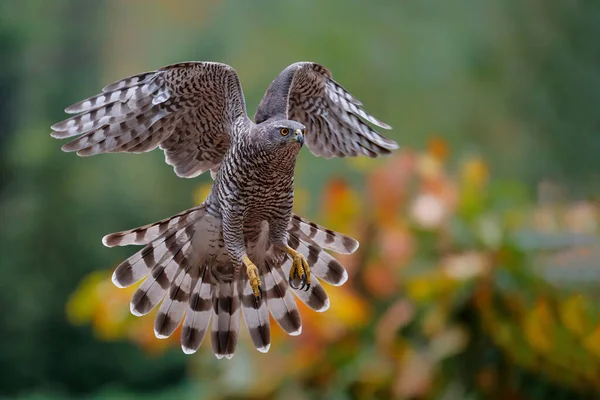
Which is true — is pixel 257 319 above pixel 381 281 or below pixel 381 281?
below

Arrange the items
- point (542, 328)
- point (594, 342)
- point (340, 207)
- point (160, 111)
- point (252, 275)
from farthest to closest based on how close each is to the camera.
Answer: point (340, 207), point (542, 328), point (594, 342), point (160, 111), point (252, 275)

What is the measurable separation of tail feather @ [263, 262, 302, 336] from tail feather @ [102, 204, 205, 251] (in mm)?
171

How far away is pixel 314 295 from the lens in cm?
143

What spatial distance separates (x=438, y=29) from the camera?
5.56 metres

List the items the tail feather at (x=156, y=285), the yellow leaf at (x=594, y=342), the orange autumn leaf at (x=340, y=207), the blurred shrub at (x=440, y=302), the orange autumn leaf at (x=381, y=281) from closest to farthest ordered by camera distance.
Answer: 1. the tail feather at (x=156, y=285)
2. the yellow leaf at (x=594, y=342)
3. the blurred shrub at (x=440, y=302)
4. the orange autumn leaf at (x=381, y=281)
5. the orange autumn leaf at (x=340, y=207)

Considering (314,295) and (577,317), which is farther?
(577,317)

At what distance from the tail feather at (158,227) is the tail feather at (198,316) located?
0.32 feet

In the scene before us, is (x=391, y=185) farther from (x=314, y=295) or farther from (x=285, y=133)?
(x=285, y=133)

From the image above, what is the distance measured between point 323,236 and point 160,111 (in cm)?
40

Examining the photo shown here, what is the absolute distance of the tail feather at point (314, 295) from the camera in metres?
1.42

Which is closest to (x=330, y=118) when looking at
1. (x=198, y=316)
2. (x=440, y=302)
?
(x=198, y=316)

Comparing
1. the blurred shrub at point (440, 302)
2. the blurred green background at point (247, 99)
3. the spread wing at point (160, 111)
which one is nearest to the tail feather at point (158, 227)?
the spread wing at point (160, 111)

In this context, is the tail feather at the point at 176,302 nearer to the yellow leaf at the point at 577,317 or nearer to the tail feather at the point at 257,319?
the tail feather at the point at 257,319

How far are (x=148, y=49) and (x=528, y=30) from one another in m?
2.85
